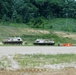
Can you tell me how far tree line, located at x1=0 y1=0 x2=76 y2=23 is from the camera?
70000mm

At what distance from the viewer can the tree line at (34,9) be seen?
230ft

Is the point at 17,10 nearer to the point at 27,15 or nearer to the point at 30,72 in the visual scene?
the point at 27,15

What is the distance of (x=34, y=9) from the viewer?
252 ft

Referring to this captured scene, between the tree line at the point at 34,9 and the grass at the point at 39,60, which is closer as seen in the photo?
the grass at the point at 39,60

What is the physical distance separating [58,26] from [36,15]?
38.4 feet

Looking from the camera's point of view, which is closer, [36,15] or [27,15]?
[27,15]

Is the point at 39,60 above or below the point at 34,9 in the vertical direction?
above

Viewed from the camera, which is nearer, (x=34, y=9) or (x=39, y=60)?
(x=39, y=60)

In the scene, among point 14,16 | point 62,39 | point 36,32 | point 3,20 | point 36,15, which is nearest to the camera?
point 62,39

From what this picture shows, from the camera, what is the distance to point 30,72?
13250 millimetres

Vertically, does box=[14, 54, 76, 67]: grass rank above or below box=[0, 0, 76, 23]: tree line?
above

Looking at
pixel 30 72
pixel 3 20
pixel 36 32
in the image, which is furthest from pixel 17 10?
pixel 30 72

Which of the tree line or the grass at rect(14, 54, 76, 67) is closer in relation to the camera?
the grass at rect(14, 54, 76, 67)

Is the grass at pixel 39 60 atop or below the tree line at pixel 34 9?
atop
